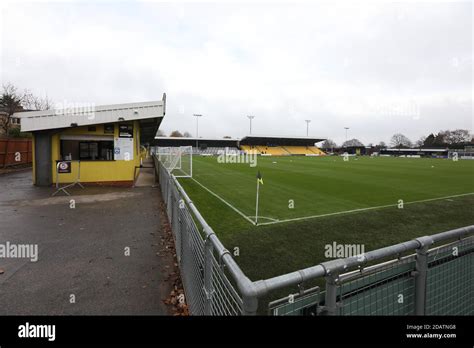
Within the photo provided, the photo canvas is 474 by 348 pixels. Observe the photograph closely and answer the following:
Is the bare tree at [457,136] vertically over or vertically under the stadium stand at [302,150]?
over

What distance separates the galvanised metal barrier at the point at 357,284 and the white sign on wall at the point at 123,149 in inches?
464

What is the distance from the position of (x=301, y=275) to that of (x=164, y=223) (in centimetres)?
646

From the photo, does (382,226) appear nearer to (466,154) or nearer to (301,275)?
(301,275)

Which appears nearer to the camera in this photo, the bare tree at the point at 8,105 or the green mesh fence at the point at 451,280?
the green mesh fence at the point at 451,280

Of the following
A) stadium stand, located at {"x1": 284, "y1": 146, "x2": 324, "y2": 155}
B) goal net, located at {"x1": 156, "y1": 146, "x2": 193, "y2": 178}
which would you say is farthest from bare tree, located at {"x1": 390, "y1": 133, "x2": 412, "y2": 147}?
goal net, located at {"x1": 156, "y1": 146, "x2": 193, "y2": 178}

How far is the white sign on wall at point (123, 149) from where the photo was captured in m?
14.0

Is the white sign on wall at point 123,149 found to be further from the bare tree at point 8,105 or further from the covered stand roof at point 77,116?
the bare tree at point 8,105

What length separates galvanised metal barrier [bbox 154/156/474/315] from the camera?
6.03 ft

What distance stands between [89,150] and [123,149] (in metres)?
1.67

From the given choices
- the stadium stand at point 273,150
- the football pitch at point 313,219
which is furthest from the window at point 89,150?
the stadium stand at point 273,150

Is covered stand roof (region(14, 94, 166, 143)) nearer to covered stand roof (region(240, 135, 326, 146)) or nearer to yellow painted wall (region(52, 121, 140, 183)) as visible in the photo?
yellow painted wall (region(52, 121, 140, 183))

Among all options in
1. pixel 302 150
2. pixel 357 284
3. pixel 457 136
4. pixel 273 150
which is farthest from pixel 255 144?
pixel 457 136
